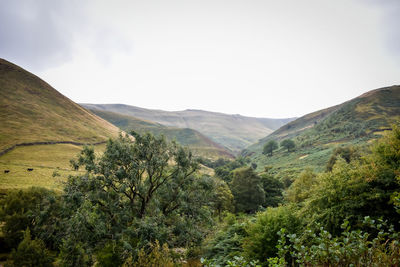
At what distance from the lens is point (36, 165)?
203 feet

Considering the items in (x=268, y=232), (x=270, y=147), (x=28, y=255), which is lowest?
(x=270, y=147)

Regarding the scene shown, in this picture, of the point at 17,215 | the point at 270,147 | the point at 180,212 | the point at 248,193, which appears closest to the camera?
the point at 180,212

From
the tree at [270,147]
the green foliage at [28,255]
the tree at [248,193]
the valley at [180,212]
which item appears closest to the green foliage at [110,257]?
the valley at [180,212]

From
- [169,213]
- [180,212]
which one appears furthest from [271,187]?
[169,213]

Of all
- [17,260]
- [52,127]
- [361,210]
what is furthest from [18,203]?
[52,127]

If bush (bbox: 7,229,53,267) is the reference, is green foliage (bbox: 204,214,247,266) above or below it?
above

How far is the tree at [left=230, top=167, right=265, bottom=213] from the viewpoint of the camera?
134ft

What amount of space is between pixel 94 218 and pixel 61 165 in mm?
65514

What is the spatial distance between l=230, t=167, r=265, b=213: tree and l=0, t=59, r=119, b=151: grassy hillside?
266 feet

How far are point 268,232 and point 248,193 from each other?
109 ft

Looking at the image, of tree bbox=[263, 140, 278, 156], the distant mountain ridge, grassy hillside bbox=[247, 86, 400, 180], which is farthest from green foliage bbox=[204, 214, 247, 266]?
tree bbox=[263, 140, 278, 156]

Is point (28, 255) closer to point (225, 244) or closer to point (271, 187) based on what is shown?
point (225, 244)

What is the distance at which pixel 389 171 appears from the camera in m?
9.98

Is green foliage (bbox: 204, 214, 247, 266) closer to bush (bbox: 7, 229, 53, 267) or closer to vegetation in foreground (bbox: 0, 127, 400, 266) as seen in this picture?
vegetation in foreground (bbox: 0, 127, 400, 266)
